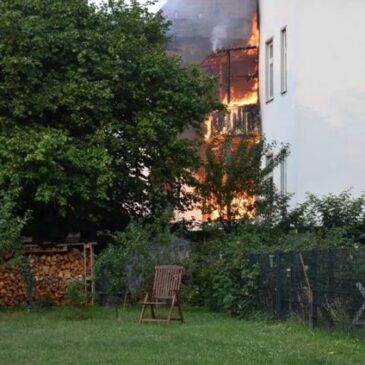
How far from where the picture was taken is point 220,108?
2638 cm

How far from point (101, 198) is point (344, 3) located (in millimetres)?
9111

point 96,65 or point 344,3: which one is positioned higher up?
point 344,3

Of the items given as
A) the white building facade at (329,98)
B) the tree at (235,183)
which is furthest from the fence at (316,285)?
the white building facade at (329,98)

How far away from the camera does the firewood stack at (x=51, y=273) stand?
75.5 ft

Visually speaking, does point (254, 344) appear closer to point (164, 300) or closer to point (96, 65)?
point (164, 300)

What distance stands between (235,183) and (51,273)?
5.65 m

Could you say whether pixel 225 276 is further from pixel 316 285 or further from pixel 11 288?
pixel 11 288

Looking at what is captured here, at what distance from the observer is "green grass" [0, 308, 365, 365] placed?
1294cm

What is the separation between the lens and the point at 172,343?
14719 millimetres

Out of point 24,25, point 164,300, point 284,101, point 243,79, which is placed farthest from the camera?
point 243,79

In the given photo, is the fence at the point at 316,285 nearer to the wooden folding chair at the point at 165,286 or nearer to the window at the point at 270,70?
the wooden folding chair at the point at 165,286

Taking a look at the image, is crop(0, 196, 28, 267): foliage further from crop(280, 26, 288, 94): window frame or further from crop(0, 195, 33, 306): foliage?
crop(280, 26, 288, 94): window frame

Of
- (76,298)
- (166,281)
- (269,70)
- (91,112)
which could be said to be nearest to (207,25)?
(269,70)

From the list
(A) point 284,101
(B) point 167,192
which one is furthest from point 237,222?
(A) point 284,101
